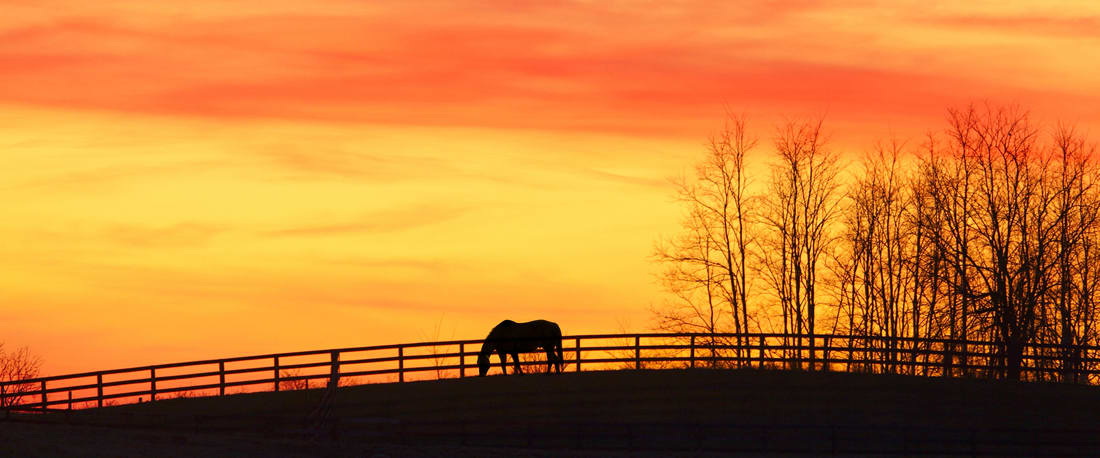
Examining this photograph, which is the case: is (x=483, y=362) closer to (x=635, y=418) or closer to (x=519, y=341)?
(x=519, y=341)

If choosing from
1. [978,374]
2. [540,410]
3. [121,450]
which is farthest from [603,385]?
[978,374]

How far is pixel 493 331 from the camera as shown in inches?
1490

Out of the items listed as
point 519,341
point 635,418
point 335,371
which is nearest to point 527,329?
point 519,341

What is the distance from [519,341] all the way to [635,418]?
617 cm

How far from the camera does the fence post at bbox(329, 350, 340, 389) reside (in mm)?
30905

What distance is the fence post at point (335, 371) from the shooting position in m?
30.9

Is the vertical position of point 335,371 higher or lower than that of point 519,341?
lower

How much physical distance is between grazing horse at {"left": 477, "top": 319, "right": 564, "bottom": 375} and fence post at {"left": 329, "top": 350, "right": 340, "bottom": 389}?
4.68 meters

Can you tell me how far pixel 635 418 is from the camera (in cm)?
3228

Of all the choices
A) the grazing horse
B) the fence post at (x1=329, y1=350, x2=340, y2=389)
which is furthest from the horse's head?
the fence post at (x1=329, y1=350, x2=340, y2=389)

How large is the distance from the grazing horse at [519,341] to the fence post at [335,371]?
15.4 ft

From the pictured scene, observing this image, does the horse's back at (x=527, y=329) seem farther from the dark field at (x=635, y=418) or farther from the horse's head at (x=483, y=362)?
the dark field at (x=635, y=418)

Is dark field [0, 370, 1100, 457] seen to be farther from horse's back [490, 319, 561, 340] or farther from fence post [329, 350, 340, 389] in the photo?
horse's back [490, 319, 561, 340]

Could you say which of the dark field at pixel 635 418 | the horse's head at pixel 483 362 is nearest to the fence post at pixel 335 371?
the dark field at pixel 635 418
